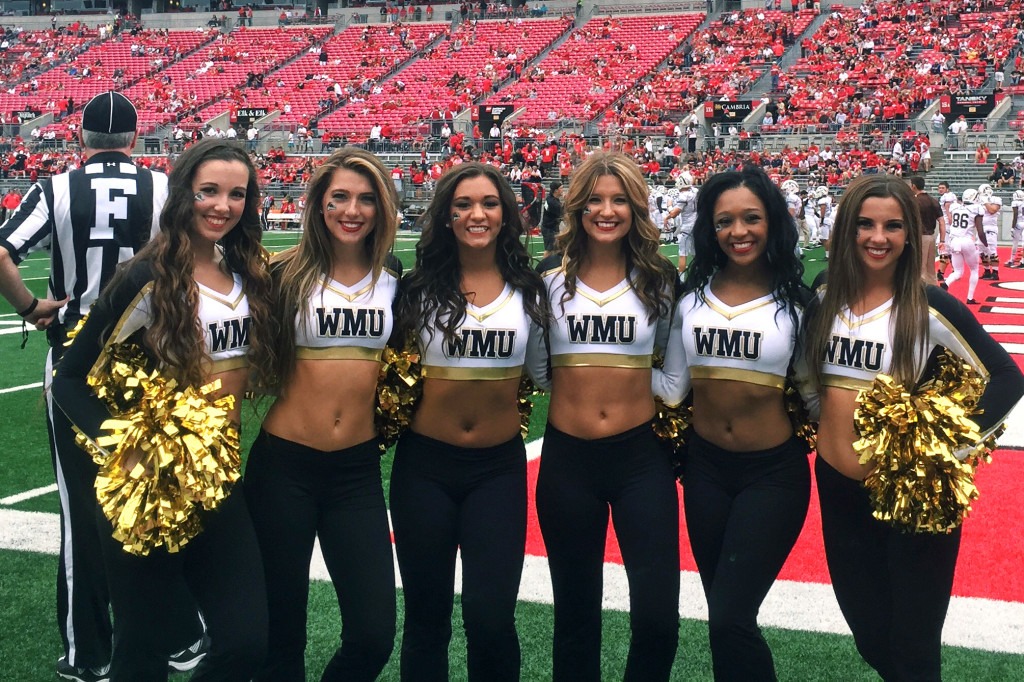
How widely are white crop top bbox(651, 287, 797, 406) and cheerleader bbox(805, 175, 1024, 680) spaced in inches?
3.4

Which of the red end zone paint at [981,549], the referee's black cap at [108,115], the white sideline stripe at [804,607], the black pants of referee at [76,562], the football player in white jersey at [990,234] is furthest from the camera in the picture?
the football player in white jersey at [990,234]

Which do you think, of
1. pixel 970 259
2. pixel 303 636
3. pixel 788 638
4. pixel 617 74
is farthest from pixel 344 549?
pixel 617 74

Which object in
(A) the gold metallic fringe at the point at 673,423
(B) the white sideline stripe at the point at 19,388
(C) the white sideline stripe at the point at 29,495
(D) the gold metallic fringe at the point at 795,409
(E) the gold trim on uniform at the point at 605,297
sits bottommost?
(B) the white sideline stripe at the point at 19,388

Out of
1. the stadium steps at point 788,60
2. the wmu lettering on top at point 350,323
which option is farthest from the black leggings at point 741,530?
the stadium steps at point 788,60

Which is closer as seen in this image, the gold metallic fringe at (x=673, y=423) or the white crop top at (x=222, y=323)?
the white crop top at (x=222, y=323)

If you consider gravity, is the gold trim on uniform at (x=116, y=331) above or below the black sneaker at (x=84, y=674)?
above

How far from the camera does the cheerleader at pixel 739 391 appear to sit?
2.87 metres

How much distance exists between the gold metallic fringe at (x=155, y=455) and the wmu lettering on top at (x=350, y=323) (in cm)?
38

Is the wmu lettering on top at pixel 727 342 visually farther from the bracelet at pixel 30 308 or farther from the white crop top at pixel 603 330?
the bracelet at pixel 30 308

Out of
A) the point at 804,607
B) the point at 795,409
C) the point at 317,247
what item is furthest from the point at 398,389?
the point at 804,607

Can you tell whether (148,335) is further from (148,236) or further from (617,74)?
(617,74)

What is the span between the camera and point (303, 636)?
9.57 feet

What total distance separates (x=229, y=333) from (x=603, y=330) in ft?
3.40

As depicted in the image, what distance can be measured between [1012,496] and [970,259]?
8.07 metres
